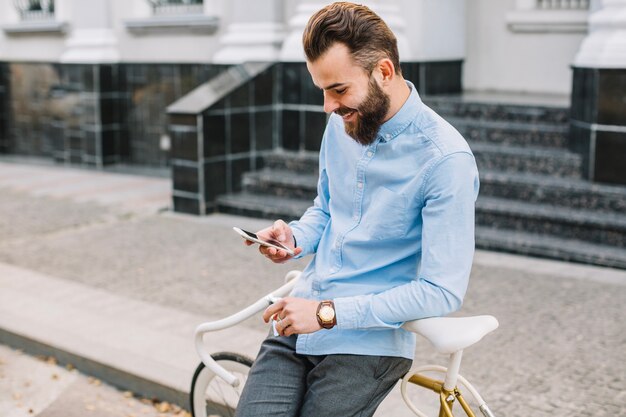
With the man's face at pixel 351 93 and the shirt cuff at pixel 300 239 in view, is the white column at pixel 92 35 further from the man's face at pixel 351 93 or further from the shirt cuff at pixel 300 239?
the man's face at pixel 351 93

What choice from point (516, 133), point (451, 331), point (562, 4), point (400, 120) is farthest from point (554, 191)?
point (451, 331)

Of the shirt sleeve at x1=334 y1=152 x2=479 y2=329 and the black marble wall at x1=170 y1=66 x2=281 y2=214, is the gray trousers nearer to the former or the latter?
the shirt sleeve at x1=334 y1=152 x2=479 y2=329

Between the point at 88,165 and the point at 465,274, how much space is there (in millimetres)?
11353

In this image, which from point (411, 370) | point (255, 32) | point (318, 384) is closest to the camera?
point (318, 384)

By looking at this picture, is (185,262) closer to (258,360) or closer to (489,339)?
(489,339)

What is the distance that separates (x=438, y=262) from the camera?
7.84ft

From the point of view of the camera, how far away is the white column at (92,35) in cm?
1291

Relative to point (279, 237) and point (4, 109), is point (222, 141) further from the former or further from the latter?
point (4, 109)

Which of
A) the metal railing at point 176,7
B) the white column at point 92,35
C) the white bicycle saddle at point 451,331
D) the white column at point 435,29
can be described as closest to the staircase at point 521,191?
the white column at point 435,29

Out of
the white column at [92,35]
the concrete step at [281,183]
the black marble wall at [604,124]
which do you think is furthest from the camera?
the white column at [92,35]

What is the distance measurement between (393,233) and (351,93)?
0.43 meters

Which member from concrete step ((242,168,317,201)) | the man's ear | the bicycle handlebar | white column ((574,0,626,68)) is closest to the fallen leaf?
the bicycle handlebar

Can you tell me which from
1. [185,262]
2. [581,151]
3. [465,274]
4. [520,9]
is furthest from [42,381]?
[520,9]

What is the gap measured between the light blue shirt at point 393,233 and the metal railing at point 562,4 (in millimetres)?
7839
